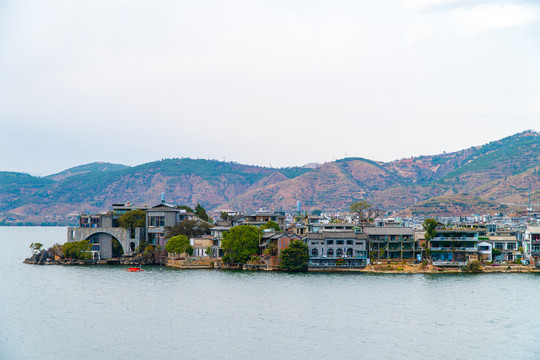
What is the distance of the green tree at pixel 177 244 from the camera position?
7931cm

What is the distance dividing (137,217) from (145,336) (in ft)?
159

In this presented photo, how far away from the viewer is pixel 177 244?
260 ft

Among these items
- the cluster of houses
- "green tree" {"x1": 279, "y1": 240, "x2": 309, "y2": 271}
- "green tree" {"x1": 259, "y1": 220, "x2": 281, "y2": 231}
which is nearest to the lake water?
"green tree" {"x1": 279, "y1": 240, "x2": 309, "y2": 271}

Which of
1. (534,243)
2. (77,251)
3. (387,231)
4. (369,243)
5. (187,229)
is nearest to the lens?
(534,243)

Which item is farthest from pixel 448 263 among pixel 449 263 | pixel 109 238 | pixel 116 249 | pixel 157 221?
pixel 109 238

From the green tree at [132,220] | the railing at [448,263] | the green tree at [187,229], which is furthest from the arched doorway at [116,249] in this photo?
the railing at [448,263]

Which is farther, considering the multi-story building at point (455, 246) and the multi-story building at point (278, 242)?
the multi-story building at point (455, 246)

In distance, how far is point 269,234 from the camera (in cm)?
7894

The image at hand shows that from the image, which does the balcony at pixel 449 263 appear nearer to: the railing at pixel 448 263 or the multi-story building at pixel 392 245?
the railing at pixel 448 263

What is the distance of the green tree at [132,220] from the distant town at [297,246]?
3 centimetres

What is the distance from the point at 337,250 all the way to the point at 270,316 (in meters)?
29.0

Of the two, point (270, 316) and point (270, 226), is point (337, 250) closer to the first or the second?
point (270, 226)

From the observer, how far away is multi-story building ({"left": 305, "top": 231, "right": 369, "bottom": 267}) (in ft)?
242

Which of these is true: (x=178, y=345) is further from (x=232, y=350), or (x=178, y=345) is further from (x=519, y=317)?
(x=519, y=317)
